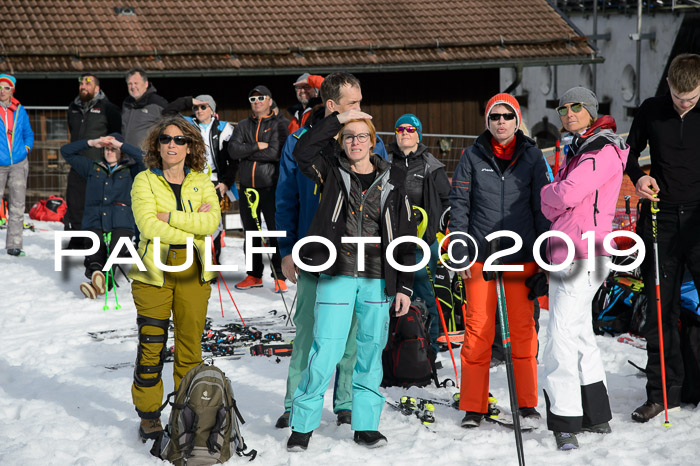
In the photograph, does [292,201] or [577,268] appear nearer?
[577,268]

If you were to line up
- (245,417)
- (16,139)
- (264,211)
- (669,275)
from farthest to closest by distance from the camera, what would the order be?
(16,139)
(264,211)
(245,417)
(669,275)

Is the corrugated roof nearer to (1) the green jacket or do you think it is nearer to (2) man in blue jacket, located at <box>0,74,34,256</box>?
(2) man in blue jacket, located at <box>0,74,34,256</box>

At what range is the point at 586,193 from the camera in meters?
5.17

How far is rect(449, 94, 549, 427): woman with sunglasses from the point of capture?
5488 millimetres

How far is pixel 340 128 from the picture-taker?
5.17 metres

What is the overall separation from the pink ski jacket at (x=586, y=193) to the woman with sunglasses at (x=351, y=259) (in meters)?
0.90

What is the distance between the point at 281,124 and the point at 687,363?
540 centimetres

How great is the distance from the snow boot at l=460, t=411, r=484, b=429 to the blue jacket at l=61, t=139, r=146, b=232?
16.4 ft

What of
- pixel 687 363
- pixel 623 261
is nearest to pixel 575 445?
pixel 687 363

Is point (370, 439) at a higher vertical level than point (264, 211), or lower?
lower

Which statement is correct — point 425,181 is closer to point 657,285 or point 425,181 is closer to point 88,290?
point 657,285

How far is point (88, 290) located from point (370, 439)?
5.35 meters

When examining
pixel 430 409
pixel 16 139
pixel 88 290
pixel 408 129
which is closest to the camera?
pixel 430 409

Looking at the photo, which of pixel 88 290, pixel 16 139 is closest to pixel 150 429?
pixel 88 290
